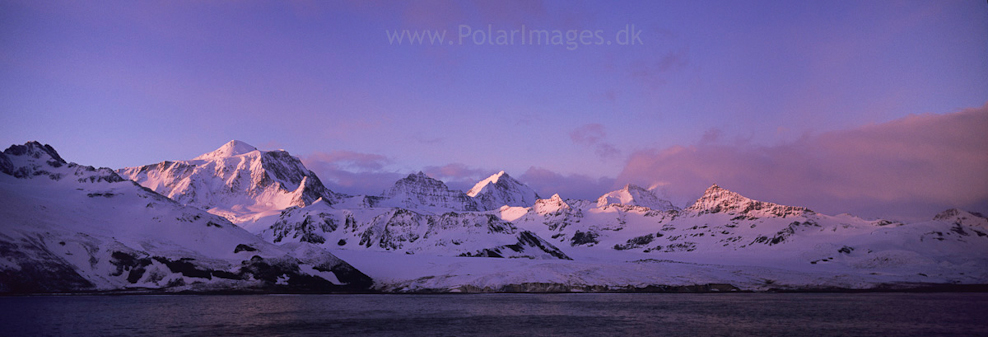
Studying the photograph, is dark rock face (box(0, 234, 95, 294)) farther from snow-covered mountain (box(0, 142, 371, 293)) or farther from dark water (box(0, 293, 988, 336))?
dark water (box(0, 293, 988, 336))

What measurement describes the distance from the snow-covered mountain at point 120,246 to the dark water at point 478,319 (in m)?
13.5

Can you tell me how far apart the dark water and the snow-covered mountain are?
531 inches

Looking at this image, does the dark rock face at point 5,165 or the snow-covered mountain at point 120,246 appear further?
the dark rock face at point 5,165

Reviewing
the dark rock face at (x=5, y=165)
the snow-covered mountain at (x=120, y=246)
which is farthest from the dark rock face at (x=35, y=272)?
the dark rock face at (x=5, y=165)

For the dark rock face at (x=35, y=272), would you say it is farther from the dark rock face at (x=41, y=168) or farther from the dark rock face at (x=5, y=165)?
the dark rock face at (x=5, y=165)

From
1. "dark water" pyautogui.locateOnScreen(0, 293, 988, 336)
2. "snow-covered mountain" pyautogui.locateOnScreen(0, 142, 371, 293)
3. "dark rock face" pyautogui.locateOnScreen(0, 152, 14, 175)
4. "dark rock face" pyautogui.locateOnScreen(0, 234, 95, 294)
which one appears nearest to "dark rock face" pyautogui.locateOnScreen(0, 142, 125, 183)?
"dark rock face" pyautogui.locateOnScreen(0, 152, 14, 175)

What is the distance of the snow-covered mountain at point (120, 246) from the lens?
130 metres

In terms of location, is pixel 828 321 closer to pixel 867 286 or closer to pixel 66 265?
pixel 867 286

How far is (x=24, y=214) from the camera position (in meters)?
141

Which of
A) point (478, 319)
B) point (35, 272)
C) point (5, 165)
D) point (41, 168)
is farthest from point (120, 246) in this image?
point (478, 319)

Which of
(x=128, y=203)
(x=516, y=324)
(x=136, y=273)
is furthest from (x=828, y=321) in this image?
(x=128, y=203)

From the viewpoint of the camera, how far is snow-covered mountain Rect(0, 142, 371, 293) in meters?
130

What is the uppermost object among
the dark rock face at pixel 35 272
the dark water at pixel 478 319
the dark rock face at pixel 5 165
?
the dark rock face at pixel 5 165

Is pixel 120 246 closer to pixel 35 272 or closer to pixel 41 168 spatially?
pixel 35 272
